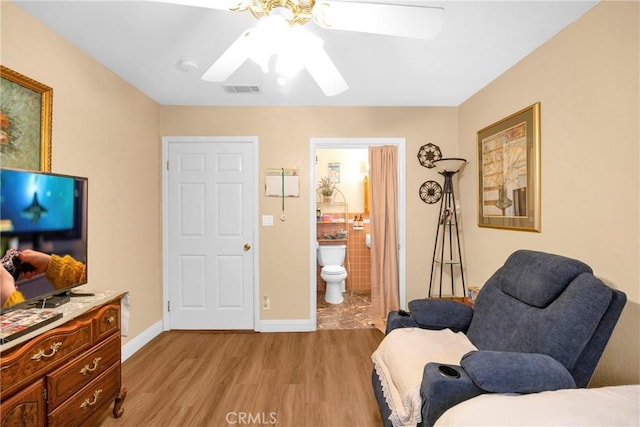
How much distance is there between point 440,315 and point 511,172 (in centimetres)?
127

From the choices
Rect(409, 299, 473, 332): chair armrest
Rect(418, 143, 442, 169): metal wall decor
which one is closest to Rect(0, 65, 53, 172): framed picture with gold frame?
Rect(409, 299, 473, 332): chair armrest

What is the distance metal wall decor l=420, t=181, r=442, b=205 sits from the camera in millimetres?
2979

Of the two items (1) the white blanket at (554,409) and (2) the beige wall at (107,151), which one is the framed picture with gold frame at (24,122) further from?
(1) the white blanket at (554,409)

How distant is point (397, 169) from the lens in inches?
119

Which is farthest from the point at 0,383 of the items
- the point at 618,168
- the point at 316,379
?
the point at 618,168

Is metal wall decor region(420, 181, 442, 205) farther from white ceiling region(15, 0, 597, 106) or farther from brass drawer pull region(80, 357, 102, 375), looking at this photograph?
brass drawer pull region(80, 357, 102, 375)

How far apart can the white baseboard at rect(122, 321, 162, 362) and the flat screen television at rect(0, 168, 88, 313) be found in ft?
3.69

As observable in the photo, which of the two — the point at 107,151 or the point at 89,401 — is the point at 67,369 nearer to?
the point at 89,401

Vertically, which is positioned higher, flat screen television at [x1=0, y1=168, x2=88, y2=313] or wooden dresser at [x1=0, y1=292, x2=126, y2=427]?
flat screen television at [x1=0, y1=168, x2=88, y2=313]

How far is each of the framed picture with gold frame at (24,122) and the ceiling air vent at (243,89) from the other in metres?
1.22

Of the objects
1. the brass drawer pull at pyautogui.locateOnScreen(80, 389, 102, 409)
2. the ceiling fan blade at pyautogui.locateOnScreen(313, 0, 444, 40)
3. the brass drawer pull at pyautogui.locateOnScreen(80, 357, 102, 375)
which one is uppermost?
the ceiling fan blade at pyautogui.locateOnScreen(313, 0, 444, 40)

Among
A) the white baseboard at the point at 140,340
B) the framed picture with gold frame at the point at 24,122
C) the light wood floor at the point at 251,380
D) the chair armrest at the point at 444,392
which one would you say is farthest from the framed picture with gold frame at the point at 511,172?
the white baseboard at the point at 140,340

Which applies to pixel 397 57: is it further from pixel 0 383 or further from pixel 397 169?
pixel 0 383

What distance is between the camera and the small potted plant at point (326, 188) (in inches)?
174
